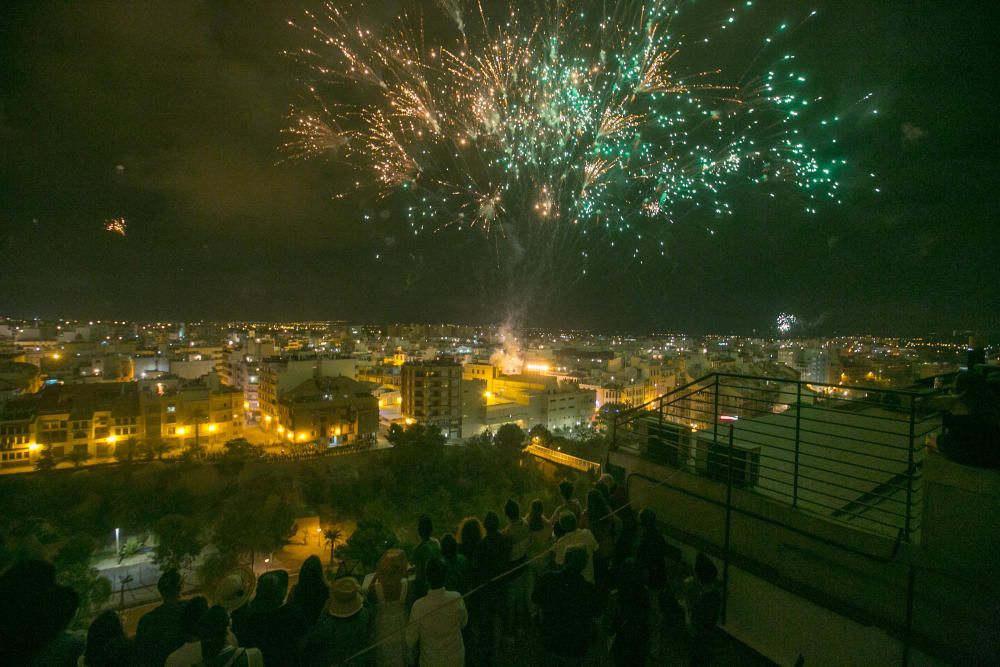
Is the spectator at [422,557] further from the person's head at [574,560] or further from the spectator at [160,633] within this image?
the spectator at [160,633]

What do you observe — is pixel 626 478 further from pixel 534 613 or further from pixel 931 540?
pixel 931 540

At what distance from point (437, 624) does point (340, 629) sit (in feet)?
1.16

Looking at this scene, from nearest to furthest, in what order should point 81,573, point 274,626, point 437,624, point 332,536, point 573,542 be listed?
point 274,626 < point 437,624 < point 573,542 < point 81,573 < point 332,536

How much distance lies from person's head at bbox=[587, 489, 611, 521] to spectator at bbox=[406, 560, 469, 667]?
91cm

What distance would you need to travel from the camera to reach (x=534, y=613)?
2416 mm

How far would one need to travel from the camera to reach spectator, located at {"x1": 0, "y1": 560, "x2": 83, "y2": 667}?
1324 mm

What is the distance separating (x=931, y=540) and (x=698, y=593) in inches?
33.2

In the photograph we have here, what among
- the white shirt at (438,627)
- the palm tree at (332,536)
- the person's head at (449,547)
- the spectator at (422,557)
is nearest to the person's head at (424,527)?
the spectator at (422,557)

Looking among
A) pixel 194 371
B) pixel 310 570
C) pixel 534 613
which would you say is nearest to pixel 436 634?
pixel 310 570

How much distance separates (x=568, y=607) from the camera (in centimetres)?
183

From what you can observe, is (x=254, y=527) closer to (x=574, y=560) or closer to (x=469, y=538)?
(x=469, y=538)

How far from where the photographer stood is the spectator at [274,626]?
1647 mm

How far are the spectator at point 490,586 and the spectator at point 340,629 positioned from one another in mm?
501

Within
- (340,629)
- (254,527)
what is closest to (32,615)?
(340,629)
